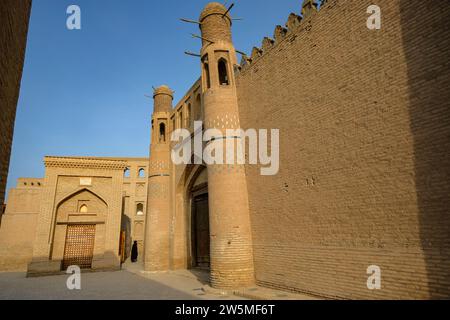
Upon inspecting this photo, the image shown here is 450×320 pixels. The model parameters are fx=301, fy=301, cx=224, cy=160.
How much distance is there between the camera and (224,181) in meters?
9.70

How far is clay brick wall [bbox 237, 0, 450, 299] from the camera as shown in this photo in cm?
520

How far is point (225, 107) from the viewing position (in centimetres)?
1048

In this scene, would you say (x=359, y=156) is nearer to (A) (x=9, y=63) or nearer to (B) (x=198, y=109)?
(A) (x=9, y=63)

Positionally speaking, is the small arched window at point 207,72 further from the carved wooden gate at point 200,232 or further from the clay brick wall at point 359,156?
the carved wooden gate at point 200,232

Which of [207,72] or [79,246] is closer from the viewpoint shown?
[207,72]

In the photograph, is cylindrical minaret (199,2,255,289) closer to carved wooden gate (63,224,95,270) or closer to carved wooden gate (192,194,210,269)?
carved wooden gate (192,194,210,269)

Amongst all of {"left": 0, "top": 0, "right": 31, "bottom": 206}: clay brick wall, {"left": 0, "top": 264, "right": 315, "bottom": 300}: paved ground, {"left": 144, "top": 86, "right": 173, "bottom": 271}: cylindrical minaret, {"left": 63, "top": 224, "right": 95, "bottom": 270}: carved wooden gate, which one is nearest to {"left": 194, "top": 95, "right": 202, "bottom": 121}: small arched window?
{"left": 144, "top": 86, "right": 173, "bottom": 271}: cylindrical minaret

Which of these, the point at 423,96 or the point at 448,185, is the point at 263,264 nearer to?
the point at 448,185

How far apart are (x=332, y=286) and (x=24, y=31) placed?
7999mm

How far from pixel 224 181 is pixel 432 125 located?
19.3ft

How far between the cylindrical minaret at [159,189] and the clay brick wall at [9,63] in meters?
10.3

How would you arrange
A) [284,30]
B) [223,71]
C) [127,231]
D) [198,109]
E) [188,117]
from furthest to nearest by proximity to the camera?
[127,231]
[188,117]
[198,109]
[223,71]
[284,30]

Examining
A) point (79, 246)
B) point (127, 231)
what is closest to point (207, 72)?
point (79, 246)
